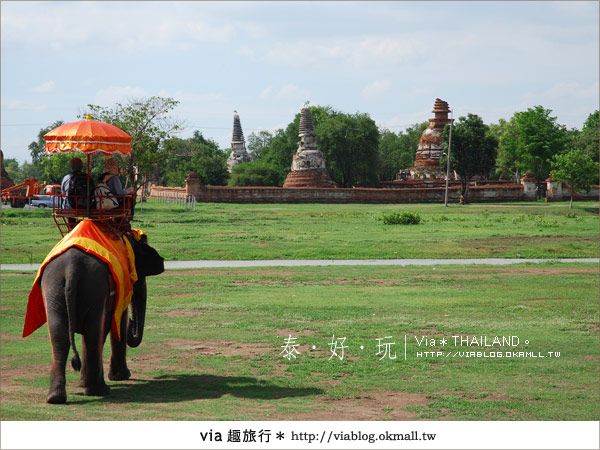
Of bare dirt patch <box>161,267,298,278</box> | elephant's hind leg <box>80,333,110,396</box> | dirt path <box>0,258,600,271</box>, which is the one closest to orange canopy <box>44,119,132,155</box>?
elephant's hind leg <box>80,333,110,396</box>

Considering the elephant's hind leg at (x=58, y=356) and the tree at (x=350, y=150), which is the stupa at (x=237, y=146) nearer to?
the tree at (x=350, y=150)

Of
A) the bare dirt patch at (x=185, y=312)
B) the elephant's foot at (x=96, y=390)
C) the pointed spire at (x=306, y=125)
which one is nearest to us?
the elephant's foot at (x=96, y=390)

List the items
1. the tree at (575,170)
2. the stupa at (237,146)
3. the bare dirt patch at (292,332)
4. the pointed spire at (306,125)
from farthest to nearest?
the stupa at (237,146)
the pointed spire at (306,125)
the tree at (575,170)
the bare dirt patch at (292,332)

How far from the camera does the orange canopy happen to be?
40.4ft

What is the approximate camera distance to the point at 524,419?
440 inches

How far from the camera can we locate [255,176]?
77.5 m

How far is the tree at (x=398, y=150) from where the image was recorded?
112 metres

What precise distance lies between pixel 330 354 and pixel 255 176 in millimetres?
62914

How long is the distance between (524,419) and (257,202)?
5506 centimetres

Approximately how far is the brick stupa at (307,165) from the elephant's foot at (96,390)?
6223cm

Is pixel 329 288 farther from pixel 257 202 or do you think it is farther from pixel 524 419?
pixel 257 202

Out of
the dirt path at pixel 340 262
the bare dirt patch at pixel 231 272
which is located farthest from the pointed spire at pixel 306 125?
the bare dirt patch at pixel 231 272

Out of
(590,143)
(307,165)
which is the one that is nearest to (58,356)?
(307,165)

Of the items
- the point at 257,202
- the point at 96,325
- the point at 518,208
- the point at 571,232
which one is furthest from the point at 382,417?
the point at 257,202
